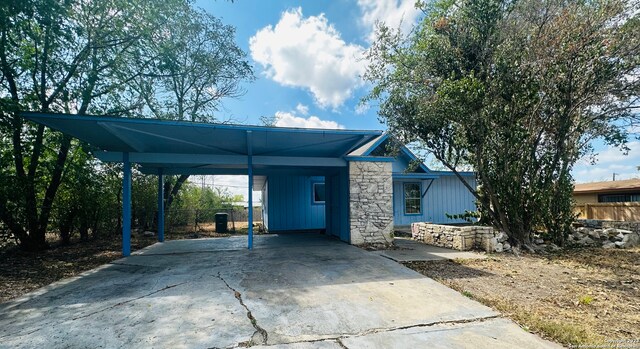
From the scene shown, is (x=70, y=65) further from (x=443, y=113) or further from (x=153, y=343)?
(x=443, y=113)

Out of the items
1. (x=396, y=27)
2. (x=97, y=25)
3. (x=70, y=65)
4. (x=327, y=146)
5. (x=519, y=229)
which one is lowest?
(x=519, y=229)

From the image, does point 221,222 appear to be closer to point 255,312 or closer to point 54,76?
point 54,76

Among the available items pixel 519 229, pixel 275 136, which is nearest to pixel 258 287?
pixel 275 136

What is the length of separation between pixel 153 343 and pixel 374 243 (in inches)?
247

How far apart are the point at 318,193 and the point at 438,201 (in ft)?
18.8

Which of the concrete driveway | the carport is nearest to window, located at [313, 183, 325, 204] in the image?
the carport

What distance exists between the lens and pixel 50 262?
6.47 meters

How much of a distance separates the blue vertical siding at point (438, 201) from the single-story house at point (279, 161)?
1.37ft

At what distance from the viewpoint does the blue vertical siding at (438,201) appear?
12828 millimetres

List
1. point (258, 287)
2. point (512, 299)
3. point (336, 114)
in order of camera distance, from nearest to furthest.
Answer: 1. point (512, 299)
2. point (258, 287)
3. point (336, 114)

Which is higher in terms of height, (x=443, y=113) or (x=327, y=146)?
(x=443, y=113)

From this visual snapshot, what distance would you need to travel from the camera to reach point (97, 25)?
311 inches

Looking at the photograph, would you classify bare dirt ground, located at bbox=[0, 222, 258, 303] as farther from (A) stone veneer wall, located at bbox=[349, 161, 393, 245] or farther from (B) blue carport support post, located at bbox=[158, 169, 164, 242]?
(A) stone veneer wall, located at bbox=[349, 161, 393, 245]

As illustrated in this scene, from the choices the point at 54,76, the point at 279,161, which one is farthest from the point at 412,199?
the point at 54,76
